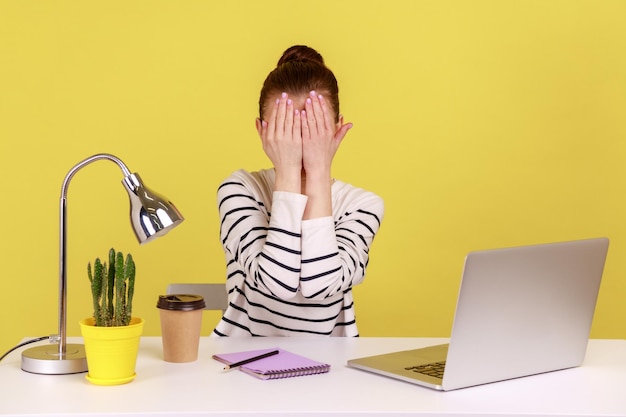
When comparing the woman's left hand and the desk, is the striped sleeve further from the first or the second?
the desk

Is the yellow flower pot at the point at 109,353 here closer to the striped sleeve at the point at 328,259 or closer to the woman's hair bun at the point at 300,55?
the striped sleeve at the point at 328,259

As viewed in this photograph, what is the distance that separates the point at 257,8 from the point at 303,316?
145 cm

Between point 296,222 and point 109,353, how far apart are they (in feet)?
1.86

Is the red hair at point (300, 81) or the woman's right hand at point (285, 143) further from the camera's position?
the red hair at point (300, 81)

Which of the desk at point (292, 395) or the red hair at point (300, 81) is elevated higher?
the red hair at point (300, 81)

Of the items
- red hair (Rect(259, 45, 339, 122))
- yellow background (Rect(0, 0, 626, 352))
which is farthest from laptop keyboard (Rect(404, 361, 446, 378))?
yellow background (Rect(0, 0, 626, 352))

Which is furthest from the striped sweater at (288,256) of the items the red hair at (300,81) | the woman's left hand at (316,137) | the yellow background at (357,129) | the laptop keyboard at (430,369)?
the yellow background at (357,129)

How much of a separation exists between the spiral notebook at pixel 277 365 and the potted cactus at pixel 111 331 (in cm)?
20

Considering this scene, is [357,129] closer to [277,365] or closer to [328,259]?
[328,259]

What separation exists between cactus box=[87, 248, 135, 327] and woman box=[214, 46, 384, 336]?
0.45 m

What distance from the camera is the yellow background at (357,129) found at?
3.14 m

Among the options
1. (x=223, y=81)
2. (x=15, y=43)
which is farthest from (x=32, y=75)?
(x=223, y=81)

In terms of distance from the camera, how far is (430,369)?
60.2 inches

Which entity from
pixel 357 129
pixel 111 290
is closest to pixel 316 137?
pixel 111 290
